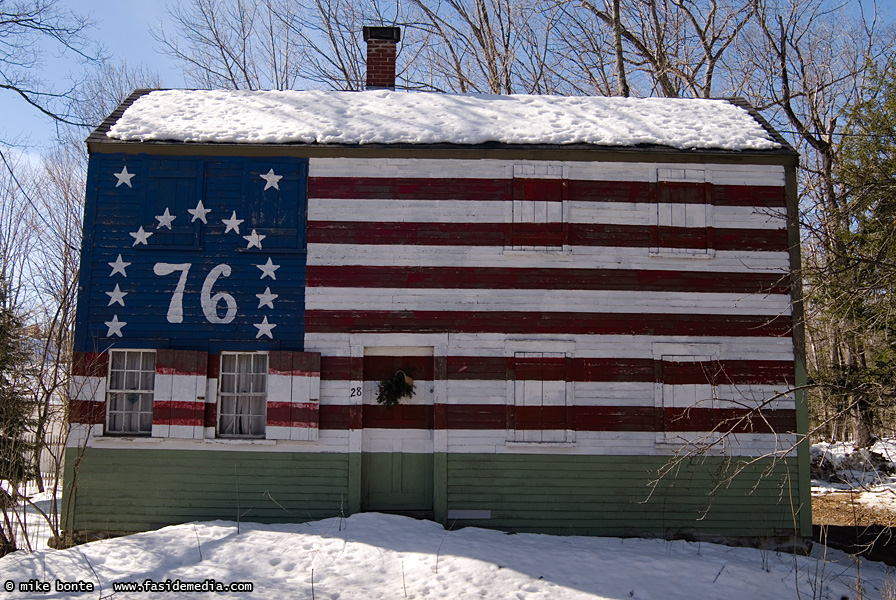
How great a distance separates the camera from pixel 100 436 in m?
9.31

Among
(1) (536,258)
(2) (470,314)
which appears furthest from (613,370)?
(2) (470,314)

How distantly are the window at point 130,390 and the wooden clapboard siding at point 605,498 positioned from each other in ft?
14.5

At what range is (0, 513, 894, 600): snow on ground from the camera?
23.9 ft

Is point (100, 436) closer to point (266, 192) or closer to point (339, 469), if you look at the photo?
point (339, 469)

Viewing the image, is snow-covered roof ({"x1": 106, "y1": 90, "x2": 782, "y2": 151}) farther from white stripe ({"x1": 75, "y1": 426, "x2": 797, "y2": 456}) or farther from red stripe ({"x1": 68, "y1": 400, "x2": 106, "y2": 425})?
white stripe ({"x1": 75, "y1": 426, "x2": 797, "y2": 456})

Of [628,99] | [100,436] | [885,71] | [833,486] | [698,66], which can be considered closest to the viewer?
[100,436]

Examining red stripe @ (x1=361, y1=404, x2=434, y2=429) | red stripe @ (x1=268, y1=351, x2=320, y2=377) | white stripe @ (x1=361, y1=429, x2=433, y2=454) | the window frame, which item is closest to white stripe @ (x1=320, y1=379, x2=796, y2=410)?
red stripe @ (x1=361, y1=404, x2=434, y2=429)

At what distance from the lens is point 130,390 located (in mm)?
9500

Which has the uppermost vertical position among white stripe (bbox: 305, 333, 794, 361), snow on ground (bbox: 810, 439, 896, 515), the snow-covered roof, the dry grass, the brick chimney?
the brick chimney

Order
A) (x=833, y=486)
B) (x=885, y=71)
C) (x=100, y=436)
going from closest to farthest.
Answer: (x=100, y=436) < (x=885, y=71) < (x=833, y=486)

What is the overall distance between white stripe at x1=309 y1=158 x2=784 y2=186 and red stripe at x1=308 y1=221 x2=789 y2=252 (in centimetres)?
75

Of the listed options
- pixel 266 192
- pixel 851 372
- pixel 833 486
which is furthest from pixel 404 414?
pixel 833 486

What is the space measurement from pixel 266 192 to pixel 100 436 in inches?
164

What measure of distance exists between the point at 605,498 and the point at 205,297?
6425mm
